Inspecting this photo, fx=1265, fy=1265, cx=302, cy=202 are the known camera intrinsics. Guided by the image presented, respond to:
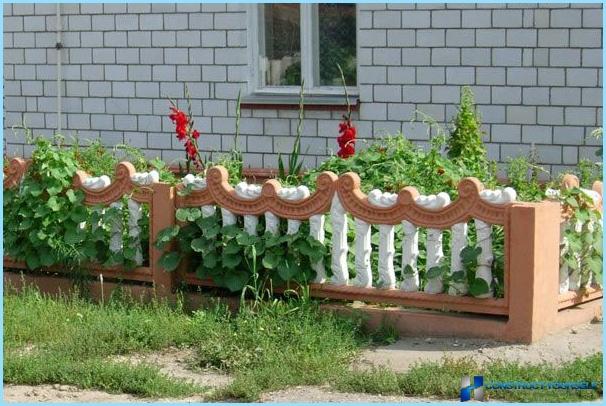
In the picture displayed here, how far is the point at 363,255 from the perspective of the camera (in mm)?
7410

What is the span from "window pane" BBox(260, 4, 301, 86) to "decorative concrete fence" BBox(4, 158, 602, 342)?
12.4 ft

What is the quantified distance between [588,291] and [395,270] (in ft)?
3.75

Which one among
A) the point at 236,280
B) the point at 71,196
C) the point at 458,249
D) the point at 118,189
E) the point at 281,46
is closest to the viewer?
the point at 458,249

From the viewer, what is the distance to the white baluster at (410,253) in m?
7.25

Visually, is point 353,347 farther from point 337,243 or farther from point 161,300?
point 161,300

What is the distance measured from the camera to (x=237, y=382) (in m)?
6.12

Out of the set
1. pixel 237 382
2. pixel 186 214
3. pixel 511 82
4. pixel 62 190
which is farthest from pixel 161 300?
pixel 511 82

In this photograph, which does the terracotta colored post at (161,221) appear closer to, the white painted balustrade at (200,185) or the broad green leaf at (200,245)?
the white painted balustrade at (200,185)

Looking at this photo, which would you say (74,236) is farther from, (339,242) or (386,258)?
(386,258)

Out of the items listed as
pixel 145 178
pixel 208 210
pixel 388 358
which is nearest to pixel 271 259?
pixel 208 210

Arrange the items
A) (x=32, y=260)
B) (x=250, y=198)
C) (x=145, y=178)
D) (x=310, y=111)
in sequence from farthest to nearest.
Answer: (x=310, y=111) < (x=32, y=260) < (x=145, y=178) < (x=250, y=198)

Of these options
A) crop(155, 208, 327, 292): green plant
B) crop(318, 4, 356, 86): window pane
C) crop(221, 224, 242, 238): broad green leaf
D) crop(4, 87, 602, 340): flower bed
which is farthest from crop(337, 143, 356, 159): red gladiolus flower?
crop(318, 4, 356, 86): window pane

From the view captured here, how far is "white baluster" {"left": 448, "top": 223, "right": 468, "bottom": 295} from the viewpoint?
7.05 meters

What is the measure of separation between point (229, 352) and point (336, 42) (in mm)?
5314
